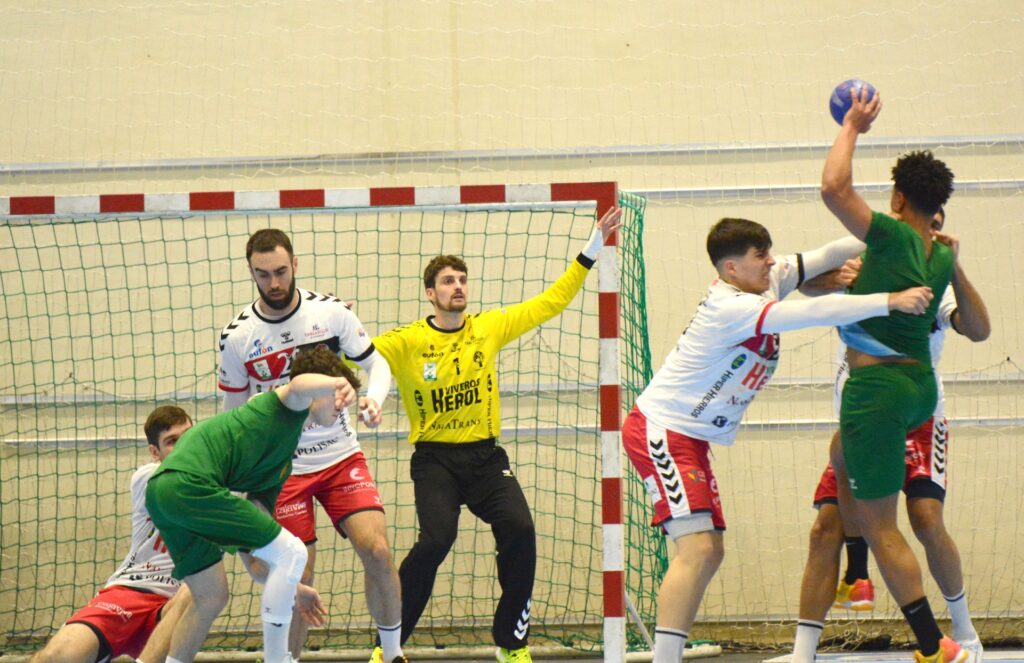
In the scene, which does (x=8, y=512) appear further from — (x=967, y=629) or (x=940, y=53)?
(x=940, y=53)

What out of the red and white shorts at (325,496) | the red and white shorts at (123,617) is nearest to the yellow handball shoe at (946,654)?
the red and white shorts at (325,496)

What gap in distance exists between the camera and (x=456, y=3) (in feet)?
24.9

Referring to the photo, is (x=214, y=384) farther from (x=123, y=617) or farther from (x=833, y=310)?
(x=833, y=310)

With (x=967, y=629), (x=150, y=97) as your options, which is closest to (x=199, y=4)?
(x=150, y=97)

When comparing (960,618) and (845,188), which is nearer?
(845,188)

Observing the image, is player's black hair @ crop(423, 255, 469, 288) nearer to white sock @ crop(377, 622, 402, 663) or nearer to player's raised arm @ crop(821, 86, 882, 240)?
white sock @ crop(377, 622, 402, 663)

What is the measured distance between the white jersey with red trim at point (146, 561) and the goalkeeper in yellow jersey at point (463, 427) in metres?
1.13

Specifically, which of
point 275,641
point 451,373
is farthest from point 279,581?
point 451,373

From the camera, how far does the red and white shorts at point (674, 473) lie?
4.54 m

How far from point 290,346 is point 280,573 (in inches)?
52.2

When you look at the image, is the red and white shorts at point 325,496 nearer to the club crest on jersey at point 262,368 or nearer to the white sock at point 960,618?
the club crest on jersey at point 262,368

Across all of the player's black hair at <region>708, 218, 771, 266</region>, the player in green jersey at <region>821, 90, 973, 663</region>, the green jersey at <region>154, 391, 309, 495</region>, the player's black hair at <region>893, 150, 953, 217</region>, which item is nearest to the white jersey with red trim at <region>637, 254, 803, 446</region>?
the player's black hair at <region>708, 218, 771, 266</region>

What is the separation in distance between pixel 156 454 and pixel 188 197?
126cm

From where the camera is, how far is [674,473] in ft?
15.0
